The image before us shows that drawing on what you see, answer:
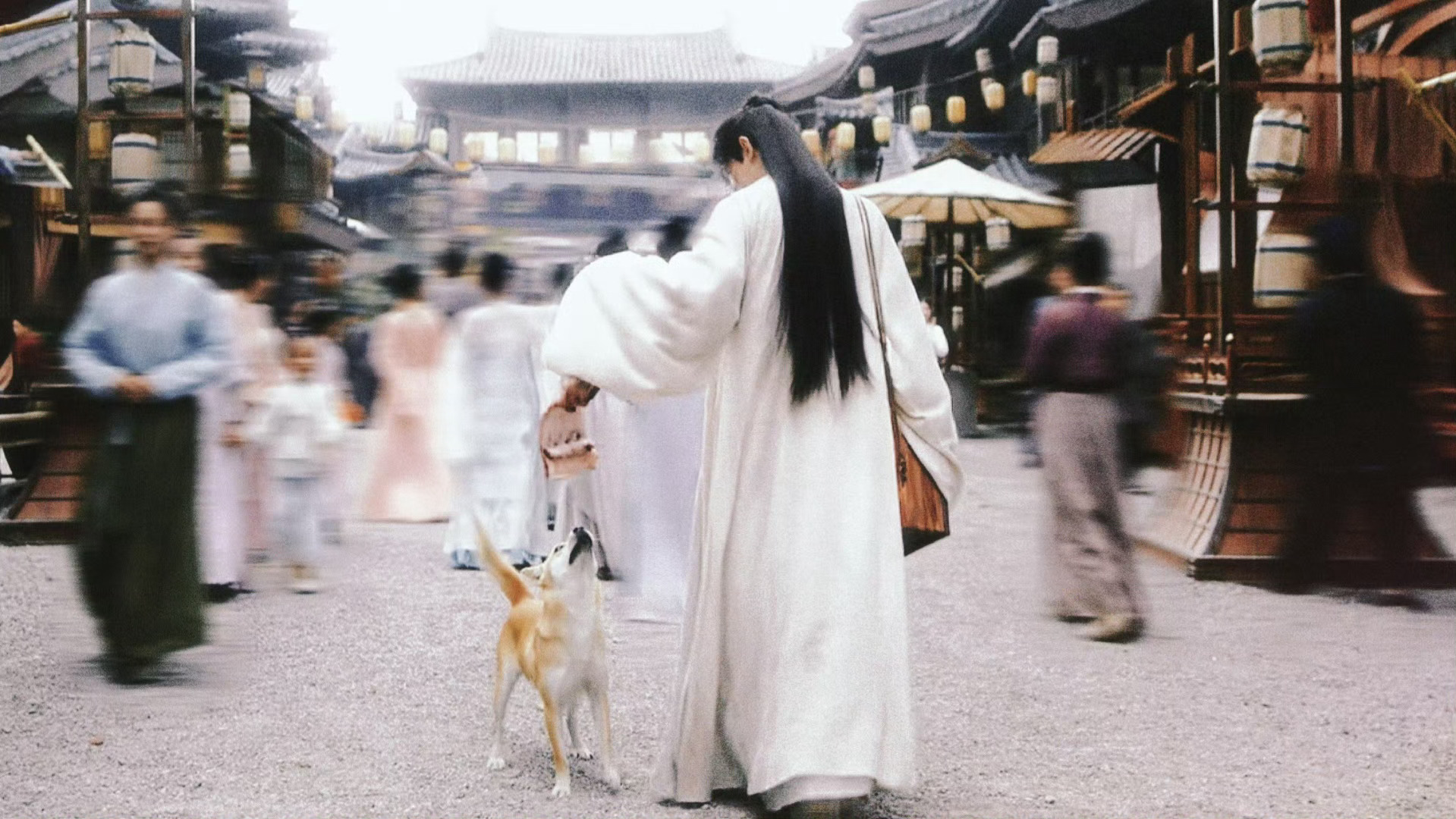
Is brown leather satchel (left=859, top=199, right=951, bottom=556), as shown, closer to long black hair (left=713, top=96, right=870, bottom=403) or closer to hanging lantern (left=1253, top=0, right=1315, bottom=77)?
long black hair (left=713, top=96, right=870, bottom=403)

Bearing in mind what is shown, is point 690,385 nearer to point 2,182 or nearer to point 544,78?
point 2,182

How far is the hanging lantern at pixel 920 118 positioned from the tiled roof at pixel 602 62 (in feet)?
77.6

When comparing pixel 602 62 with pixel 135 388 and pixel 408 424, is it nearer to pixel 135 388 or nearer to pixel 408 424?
pixel 408 424

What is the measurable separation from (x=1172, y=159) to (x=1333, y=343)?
12.8 metres

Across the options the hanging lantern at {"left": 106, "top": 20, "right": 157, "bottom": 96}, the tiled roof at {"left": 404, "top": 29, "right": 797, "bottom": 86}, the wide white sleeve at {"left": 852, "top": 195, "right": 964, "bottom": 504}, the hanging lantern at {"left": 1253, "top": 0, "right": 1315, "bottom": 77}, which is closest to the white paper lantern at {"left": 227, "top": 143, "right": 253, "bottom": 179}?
the hanging lantern at {"left": 106, "top": 20, "right": 157, "bottom": 96}

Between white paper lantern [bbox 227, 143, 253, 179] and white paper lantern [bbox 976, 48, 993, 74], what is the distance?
11952mm

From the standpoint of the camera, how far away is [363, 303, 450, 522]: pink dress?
32.7 ft

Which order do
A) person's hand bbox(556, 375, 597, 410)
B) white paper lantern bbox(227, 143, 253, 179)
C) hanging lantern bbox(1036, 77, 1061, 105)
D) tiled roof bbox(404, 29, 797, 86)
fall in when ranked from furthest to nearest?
tiled roof bbox(404, 29, 797, 86) → white paper lantern bbox(227, 143, 253, 179) → hanging lantern bbox(1036, 77, 1061, 105) → person's hand bbox(556, 375, 597, 410)

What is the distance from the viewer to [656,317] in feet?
12.1

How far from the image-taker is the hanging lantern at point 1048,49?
2011 cm

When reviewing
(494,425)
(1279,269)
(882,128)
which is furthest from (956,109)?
(494,425)

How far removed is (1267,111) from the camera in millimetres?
9227

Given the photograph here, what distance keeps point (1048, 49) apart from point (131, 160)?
1152cm

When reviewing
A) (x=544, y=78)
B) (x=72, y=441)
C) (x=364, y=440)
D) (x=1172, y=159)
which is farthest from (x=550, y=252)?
(x=72, y=441)
